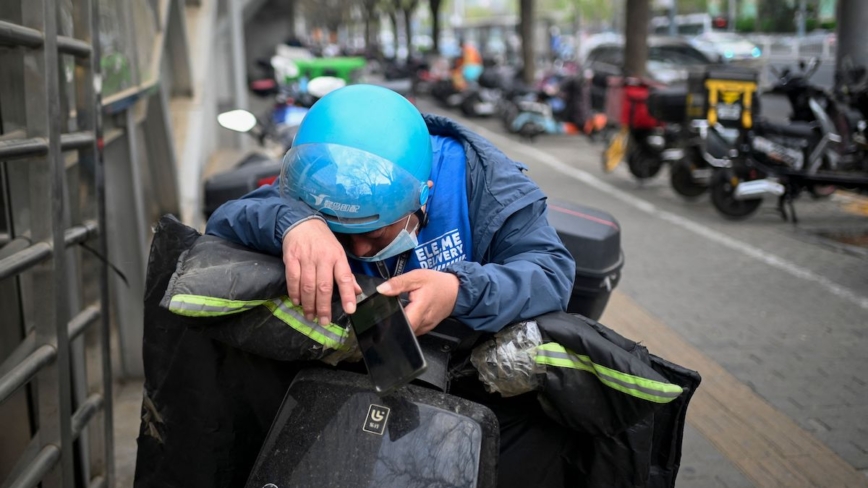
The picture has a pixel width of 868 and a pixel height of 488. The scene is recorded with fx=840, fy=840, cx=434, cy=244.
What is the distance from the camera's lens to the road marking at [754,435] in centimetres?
346

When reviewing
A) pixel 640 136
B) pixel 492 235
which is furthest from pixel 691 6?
pixel 492 235

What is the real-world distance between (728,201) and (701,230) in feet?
1.83

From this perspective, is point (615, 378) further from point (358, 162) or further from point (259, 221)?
point (259, 221)

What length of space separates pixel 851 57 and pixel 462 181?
9473mm

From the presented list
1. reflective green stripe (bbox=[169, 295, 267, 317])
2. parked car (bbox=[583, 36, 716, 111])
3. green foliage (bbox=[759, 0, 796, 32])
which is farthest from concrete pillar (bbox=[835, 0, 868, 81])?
green foliage (bbox=[759, 0, 796, 32])

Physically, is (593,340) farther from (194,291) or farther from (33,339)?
(33,339)

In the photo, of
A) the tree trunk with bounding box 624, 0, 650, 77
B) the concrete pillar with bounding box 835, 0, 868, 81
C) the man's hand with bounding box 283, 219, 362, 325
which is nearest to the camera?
the man's hand with bounding box 283, 219, 362, 325

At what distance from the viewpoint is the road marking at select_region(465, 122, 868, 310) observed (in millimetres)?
6152

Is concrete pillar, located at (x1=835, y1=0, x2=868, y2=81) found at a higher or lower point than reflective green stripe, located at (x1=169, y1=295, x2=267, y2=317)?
higher

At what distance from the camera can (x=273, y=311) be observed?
1687 mm

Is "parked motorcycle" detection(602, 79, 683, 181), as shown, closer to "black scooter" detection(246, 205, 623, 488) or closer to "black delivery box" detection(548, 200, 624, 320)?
"black delivery box" detection(548, 200, 624, 320)

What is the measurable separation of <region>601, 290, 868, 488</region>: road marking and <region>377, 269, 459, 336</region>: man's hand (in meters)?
2.28

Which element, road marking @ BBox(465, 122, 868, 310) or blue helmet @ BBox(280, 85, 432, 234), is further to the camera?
road marking @ BBox(465, 122, 868, 310)

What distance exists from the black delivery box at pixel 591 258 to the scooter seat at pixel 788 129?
625 cm
